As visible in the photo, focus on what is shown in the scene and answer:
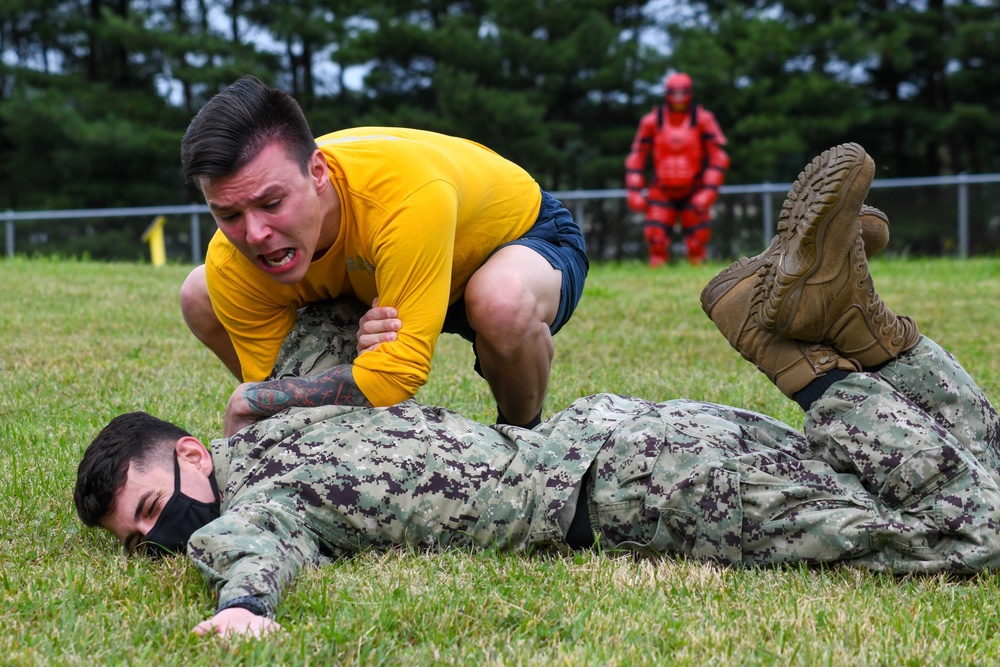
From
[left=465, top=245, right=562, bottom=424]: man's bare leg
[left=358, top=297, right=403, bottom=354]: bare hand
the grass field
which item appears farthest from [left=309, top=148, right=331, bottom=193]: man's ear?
the grass field

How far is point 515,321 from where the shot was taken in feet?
10.7

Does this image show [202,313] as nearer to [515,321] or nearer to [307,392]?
[307,392]

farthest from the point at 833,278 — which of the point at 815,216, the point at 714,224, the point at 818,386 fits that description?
the point at 714,224

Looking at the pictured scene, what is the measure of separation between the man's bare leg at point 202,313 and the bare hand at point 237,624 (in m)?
1.51

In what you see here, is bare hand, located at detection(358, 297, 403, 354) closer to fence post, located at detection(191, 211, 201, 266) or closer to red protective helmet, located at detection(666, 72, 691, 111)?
red protective helmet, located at detection(666, 72, 691, 111)

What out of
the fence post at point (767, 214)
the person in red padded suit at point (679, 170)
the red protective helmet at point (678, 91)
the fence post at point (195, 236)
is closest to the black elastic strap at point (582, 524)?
the person in red padded suit at point (679, 170)

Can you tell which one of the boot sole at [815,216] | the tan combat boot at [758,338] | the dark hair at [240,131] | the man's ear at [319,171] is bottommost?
the tan combat boot at [758,338]

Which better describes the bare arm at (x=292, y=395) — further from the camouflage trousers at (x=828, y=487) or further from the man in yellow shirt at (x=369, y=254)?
the camouflage trousers at (x=828, y=487)

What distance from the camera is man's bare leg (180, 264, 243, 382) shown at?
3.56 m

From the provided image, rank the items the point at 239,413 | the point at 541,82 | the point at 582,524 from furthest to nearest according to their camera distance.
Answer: the point at 541,82 < the point at 239,413 < the point at 582,524

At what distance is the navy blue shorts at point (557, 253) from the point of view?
3.55m

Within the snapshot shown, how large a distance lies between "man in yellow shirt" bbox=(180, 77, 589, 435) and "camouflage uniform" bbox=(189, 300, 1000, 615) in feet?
0.76

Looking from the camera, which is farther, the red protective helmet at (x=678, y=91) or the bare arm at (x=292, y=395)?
the red protective helmet at (x=678, y=91)

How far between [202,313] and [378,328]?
0.99m
